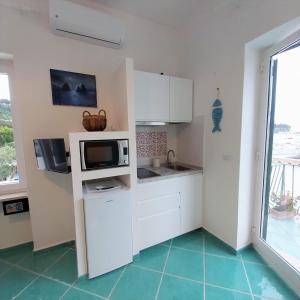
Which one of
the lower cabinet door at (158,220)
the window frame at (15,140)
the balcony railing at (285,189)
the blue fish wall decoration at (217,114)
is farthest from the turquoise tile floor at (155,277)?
the blue fish wall decoration at (217,114)

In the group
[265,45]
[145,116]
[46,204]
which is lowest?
[46,204]

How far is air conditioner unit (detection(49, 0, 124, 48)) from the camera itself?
1623 millimetres

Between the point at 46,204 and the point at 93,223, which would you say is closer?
the point at 93,223

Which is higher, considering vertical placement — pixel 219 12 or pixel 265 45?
pixel 219 12

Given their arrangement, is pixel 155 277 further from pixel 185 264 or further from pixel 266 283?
pixel 266 283

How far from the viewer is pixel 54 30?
1752 mm

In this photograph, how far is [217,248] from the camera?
1.99 metres

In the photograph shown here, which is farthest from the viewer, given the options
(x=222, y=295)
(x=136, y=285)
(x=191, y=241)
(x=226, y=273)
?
(x=191, y=241)

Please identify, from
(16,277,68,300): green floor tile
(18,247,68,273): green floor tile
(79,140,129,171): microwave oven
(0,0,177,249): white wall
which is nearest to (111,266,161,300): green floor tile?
(16,277,68,300): green floor tile

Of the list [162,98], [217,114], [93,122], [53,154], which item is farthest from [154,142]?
[53,154]

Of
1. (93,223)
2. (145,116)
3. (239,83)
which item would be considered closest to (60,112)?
(145,116)

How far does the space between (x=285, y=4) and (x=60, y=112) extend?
222 cm

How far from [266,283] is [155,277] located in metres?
0.98

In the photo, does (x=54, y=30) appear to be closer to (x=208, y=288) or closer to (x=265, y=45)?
(x=265, y=45)
